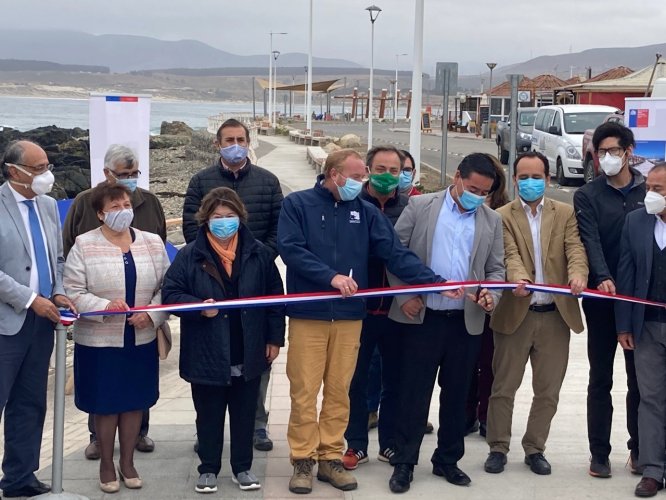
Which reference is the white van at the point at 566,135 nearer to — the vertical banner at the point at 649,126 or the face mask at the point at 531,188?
the vertical banner at the point at 649,126

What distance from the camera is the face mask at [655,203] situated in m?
5.54

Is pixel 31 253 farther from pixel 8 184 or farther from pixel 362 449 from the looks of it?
pixel 362 449

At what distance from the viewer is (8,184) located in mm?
5441

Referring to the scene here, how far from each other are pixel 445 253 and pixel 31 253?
2.48 meters

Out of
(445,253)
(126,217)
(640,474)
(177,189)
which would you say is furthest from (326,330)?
(177,189)

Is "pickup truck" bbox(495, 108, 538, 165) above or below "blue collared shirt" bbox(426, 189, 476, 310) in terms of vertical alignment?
above

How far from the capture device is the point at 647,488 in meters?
5.59

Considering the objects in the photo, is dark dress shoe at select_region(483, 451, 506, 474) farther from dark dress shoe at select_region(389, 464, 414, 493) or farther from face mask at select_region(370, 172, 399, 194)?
face mask at select_region(370, 172, 399, 194)

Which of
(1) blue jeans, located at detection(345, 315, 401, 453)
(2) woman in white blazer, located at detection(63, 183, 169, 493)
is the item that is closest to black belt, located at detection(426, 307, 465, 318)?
(1) blue jeans, located at detection(345, 315, 401, 453)

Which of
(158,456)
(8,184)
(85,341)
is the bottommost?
(158,456)

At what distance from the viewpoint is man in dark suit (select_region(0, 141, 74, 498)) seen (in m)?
5.28

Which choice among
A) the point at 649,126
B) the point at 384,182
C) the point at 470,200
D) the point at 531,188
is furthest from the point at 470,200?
the point at 649,126

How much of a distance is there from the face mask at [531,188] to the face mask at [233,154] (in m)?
1.85

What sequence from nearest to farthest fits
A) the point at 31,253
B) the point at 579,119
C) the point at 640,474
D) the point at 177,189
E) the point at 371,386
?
the point at 31,253
the point at 640,474
the point at 371,386
the point at 579,119
the point at 177,189
